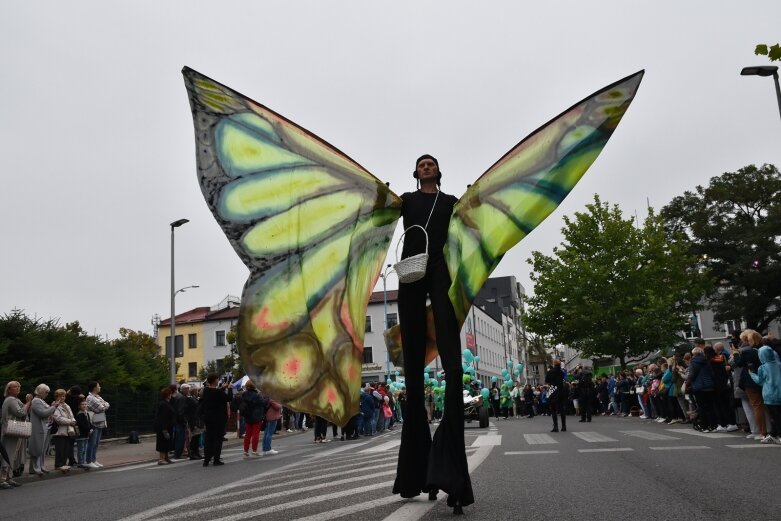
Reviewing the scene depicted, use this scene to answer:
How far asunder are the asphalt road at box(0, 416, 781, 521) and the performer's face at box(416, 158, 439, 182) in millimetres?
2270

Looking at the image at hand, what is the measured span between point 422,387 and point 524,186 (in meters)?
1.50

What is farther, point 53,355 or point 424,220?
point 53,355

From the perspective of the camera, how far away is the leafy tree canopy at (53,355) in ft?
81.8

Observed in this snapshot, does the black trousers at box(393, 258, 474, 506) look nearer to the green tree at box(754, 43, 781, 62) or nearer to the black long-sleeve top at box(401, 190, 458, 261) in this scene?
the black long-sleeve top at box(401, 190, 458, 261)

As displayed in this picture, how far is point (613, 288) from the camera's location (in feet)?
139

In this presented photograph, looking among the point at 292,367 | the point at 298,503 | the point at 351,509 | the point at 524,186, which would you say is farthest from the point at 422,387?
the point at 298,503

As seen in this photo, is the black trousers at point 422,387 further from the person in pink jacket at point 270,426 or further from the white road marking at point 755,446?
the person in pink jacket at point 270,426

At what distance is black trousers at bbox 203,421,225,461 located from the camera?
14461 millimetres

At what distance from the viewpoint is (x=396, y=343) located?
521cm

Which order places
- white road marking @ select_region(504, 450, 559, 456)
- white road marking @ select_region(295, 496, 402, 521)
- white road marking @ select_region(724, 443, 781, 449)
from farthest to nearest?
1. white road marking @ select_region(724, 443, 781, 449)
2. white road marking @ select_region(504, 450, 559, 456)
3. white road marking @ select_region(295, 496, 402, 521)

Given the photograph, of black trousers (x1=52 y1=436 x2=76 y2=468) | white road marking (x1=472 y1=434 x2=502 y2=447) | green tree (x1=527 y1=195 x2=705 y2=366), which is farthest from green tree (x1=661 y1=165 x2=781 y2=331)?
black trousers (x1=52 y1=436 x2=76 y2=468)

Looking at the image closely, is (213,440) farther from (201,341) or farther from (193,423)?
(201,341)

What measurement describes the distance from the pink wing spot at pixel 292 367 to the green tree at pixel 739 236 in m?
49.0

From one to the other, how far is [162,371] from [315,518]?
3660 cm
